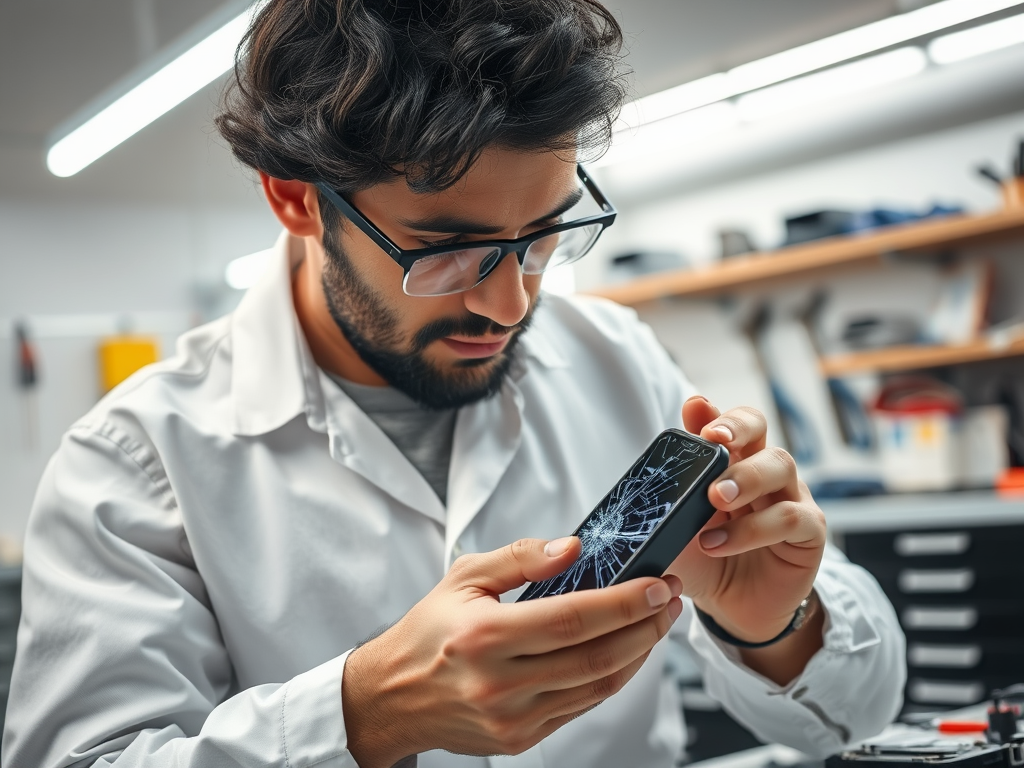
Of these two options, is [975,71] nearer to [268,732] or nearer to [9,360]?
[268,732]

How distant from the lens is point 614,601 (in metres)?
0.75

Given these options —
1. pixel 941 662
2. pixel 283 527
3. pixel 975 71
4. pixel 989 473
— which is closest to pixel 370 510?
pixel 283 527

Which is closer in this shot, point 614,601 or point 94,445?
point 614,601

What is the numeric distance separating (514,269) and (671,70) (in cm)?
281

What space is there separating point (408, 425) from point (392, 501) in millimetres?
134

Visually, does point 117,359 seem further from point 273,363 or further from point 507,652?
point 507,652

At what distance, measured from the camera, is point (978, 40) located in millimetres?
3021

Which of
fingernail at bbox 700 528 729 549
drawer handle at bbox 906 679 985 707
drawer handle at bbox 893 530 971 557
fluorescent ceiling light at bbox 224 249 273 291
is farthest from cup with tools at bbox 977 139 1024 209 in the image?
fluorescent ceiling light at bbox 224 249 273 291

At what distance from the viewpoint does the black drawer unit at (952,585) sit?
269 cm

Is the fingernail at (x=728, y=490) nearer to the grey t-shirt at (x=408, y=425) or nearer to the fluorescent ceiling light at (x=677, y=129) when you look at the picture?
the grey t-shirt at (x=408, y=425)

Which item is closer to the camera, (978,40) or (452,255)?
(452,255)

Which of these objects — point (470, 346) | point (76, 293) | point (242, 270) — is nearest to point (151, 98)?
point (76, 293)

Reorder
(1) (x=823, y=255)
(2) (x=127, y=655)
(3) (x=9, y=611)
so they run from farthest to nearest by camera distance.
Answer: (1) (x=823, y=255), (3) (x=9, y=611), (2) (x=127, y=655)

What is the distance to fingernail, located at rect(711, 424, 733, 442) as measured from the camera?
922 mm
